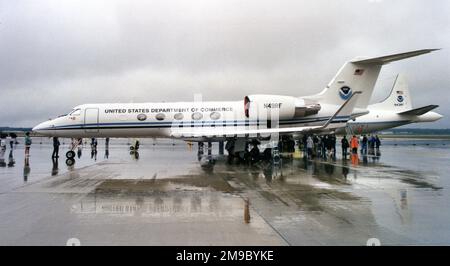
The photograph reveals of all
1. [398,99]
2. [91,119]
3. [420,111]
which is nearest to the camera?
[91,119]

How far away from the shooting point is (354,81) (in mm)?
18703

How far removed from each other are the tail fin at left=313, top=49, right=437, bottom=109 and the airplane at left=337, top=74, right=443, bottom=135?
581cm

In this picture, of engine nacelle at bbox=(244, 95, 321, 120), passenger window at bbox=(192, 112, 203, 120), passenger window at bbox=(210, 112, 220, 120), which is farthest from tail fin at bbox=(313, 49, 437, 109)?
passenger window at bbox=(192, 112, 203, 120)

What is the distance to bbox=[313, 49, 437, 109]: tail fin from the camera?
18.3 m

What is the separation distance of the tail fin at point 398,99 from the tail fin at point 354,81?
9.37 meters

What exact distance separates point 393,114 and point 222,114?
14884 mm

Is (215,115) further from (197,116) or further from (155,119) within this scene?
(155,119)

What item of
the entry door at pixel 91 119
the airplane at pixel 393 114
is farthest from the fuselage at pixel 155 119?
the airplane at pixel 393 114

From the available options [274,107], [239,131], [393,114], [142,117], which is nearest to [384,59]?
[274,107]

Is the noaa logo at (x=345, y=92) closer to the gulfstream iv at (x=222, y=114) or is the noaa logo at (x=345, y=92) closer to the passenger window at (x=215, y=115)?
the gulfstream iv at (x=222, y=114)
